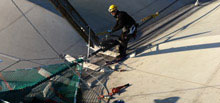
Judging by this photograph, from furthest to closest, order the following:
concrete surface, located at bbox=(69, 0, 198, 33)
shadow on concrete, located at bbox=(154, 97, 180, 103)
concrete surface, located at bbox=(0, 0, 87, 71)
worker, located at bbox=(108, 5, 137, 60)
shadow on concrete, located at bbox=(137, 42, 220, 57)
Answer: concrete surface, located at bbox=(69, 0, 198, 33) < concrete surface, located at bbox=(0, 0, 87, 71) < worker, located at bbox=(108, 5, 137, 60) < shadow on concrete, located at bbox=(137, 42, 220, 57) < shadow on concrete, located at bbox=(154, 97, 180, 103)

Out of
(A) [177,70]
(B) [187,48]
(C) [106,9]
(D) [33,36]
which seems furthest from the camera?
(C) [106,9]

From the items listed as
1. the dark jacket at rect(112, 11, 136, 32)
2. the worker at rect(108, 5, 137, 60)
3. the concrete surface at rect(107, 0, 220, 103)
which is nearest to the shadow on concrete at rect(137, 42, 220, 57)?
the concrete surface at rect(107, 0, 220, 103)

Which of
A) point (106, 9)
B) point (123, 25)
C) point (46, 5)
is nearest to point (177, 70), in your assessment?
point (123, 25)

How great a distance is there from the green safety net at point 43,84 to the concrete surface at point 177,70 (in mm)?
1098

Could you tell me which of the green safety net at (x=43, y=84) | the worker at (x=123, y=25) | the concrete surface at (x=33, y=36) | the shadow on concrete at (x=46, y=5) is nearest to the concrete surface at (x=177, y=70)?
the worker at (x=123, y=25)

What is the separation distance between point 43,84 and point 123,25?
2.99 m

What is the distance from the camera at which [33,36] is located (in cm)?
702

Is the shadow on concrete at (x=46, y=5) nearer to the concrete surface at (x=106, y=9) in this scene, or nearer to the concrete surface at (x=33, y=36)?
the concrete surface at (x=33, y=36)

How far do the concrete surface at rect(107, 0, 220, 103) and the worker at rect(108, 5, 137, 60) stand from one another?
0.52 m

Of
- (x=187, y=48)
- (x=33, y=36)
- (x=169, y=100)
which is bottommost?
(x=169, y=100)

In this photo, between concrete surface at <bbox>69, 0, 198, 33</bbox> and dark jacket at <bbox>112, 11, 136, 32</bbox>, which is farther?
concrete surface at <bbox>69, 0, 198, 33</bbox>

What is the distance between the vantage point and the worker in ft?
18.0

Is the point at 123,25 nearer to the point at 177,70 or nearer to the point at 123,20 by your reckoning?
the point at 123,20

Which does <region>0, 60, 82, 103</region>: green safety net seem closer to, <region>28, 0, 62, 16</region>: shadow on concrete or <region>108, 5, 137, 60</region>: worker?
<region>108, 5, 137, 60</region>: worker
